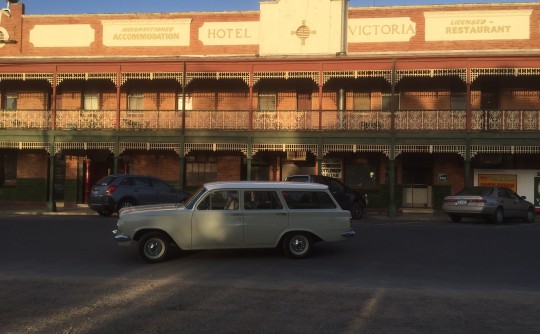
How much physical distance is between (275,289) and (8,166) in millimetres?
21455

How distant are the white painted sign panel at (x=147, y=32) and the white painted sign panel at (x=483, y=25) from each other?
11.2m

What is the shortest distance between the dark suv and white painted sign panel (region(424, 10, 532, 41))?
8.80 meters

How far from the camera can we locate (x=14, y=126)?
22.0 meters

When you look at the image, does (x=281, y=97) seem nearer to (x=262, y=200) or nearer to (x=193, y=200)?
(x=262, y=200)

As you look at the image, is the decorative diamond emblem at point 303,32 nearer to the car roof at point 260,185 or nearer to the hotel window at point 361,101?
the hotel window at point 361,101

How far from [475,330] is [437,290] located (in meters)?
1.69

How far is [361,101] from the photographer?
22469mm

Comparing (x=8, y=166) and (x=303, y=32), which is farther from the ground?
(x=303, y=32)

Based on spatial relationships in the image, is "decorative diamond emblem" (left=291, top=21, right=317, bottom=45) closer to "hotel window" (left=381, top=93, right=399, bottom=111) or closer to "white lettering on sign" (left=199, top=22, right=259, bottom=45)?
"white lettering on sign" (left=199, top=22, right=259, bottom=45)

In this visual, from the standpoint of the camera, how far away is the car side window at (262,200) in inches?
356

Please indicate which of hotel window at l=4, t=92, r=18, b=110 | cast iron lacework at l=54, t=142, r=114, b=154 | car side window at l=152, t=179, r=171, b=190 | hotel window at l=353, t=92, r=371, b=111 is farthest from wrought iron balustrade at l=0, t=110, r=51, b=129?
hotel window at l=353, t=92, r=371, b=111

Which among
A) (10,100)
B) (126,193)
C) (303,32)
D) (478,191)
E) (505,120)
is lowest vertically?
(126,193)

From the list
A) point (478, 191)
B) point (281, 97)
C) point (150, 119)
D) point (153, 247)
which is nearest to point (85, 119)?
point (150, 119)

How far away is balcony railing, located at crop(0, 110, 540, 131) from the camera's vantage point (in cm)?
2003
